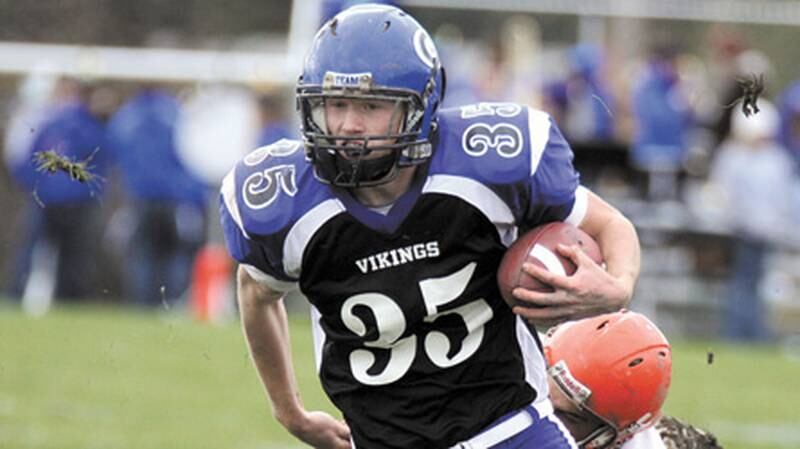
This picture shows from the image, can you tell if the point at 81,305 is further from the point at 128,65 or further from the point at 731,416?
the point at 731,416

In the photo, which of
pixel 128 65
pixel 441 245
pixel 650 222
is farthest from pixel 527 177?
pixel 128 65

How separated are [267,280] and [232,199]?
0.22 metres

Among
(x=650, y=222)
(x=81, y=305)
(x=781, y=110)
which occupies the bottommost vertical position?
(x=81, y=305)

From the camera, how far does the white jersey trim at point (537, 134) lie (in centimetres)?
418

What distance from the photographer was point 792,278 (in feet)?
48.2

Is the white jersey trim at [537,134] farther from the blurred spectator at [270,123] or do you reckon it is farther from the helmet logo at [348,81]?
the blurred spectator at [270,123]

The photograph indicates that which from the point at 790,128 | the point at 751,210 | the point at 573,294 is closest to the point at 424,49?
the point at 573,294

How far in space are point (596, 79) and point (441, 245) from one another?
1057 centimetres

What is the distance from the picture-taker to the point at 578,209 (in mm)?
4309

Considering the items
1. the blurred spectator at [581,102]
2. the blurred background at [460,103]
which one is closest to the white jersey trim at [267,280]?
the blurred background at [460,103]

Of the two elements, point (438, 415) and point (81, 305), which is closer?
point (438, 415)

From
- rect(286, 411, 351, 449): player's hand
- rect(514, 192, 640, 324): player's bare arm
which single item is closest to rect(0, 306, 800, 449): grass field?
rect(286, 411, 351, 449): player's hand

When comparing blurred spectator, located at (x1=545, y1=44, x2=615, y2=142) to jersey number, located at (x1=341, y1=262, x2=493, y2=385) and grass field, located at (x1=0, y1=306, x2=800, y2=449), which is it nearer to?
grass field, located at (x1=0, y1=306, x2=800, y2=449)

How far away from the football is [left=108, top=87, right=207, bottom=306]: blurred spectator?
32.6 ft
